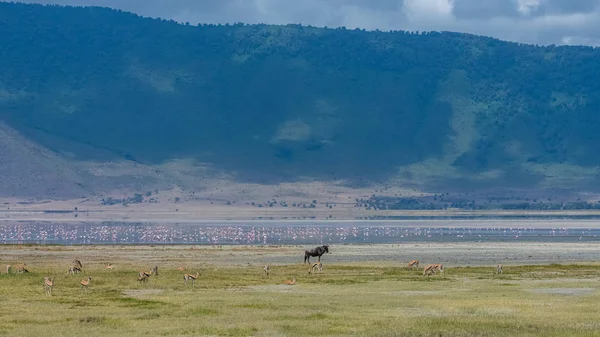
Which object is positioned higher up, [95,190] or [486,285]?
[95,190]

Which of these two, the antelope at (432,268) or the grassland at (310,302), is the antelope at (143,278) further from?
the antelope at (432,268)

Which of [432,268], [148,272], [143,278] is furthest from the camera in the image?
[432,268]

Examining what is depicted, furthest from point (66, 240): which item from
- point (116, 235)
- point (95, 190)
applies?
point (95, 190)

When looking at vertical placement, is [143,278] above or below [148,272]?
below

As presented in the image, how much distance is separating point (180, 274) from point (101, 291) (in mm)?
7500

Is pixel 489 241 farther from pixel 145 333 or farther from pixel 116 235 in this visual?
pixel 145 333

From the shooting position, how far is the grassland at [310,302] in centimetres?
2638

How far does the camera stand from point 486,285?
125 ft

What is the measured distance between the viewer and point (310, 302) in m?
32.2

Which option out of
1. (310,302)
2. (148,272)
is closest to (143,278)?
(148,272)

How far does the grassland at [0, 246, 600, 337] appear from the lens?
86.5ft

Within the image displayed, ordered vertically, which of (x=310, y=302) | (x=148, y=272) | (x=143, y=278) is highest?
(x=148, y=272)

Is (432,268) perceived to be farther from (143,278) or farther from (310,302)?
(310,302)

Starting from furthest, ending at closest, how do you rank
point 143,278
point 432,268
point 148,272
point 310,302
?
1. point 432,268
2. point 148,272
3. point 143,278
4. point 310,302
